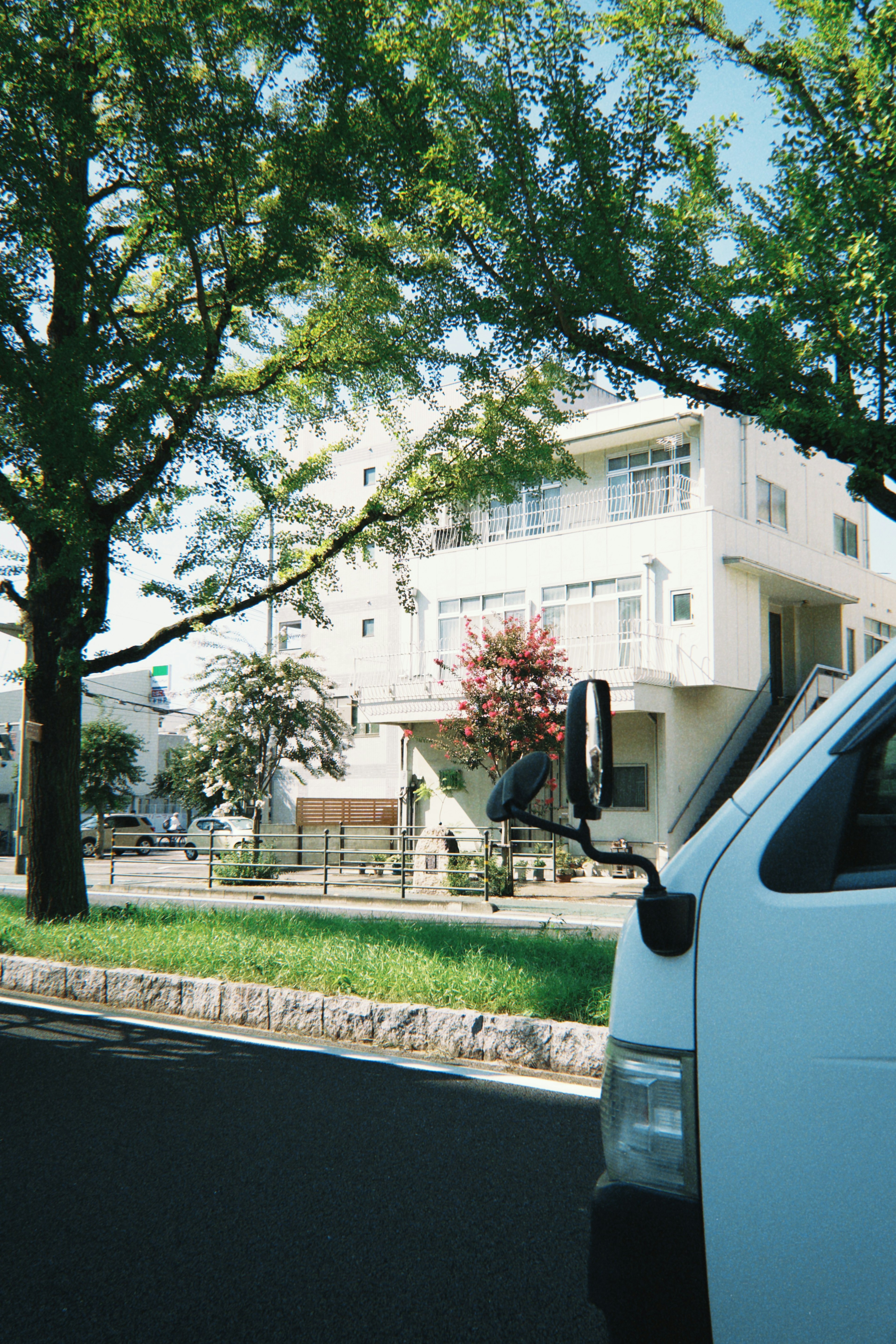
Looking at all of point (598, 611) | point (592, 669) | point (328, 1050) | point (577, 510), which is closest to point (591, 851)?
point (328, 1050)

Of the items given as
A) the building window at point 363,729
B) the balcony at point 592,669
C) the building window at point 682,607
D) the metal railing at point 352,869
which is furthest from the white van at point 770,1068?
the building window at point 363,729

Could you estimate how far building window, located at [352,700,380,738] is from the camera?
102ft

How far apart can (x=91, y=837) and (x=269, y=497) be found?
31163 mm

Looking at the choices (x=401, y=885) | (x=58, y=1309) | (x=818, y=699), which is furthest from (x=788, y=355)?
(x=818, y=699)

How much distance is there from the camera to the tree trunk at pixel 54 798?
404 inches

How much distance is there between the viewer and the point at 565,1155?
13.9 feet

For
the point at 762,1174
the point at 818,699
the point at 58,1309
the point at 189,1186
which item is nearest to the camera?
the point at 762,1174

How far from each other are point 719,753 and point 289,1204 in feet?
72.4

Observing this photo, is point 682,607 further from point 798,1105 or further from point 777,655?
point 798,1105

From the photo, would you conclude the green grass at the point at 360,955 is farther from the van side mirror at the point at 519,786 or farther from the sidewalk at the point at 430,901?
the van side mirror at the point at 519,786

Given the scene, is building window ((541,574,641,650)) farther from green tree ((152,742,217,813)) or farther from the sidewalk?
green tree ((152,742,217,813))

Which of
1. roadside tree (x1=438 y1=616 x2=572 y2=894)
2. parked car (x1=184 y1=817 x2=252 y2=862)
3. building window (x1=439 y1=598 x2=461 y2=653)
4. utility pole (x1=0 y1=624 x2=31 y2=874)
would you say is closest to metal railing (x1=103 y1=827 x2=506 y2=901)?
roadside tree (x1=438 y1=616 x2=572 y2=894)

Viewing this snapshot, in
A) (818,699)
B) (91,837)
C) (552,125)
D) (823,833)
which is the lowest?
(91,837)

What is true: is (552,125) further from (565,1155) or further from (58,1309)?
(58,1309)
